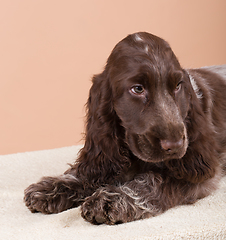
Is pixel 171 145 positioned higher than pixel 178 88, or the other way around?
pixel 178 88

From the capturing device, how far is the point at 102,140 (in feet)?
7.80

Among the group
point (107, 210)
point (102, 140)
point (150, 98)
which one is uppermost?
point (150, 98)

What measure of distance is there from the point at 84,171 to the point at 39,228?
1.83 ft

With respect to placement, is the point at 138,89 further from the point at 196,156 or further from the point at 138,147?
the point at 196,156

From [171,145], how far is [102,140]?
1.81 feet

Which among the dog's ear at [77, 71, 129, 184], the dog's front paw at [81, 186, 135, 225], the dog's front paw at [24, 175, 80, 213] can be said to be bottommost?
the dog's front paw at [24, 175, 80, 213]

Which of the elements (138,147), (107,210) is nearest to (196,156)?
(138,147)

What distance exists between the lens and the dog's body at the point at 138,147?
2068 mm

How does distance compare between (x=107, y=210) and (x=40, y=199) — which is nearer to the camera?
(x=107, y=210)

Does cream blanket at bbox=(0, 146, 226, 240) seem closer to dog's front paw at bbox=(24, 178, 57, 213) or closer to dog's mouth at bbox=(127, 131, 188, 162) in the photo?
dog's front paw at bbox=(24, 178, 57, 213)

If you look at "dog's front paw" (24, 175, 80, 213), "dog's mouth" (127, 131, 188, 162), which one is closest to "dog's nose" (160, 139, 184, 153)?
"dog's mouth" (127, 131, 188, 162)

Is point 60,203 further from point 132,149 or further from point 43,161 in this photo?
point 43,161

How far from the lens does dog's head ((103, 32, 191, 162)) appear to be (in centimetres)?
204

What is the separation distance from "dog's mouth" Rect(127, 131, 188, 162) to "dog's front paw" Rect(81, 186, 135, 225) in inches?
11.5
